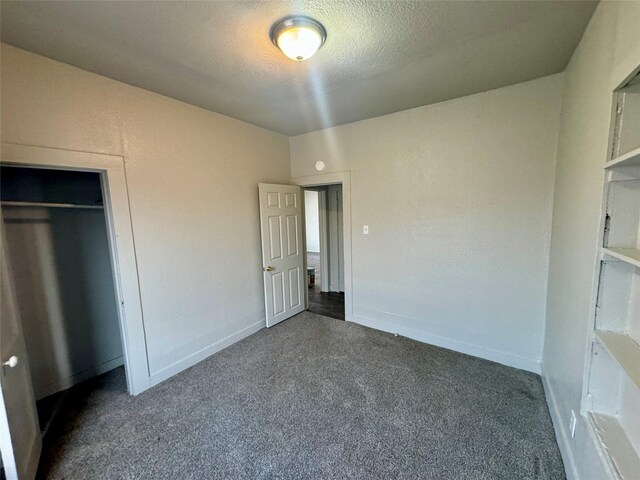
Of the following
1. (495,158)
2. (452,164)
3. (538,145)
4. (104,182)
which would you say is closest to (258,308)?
(104,182)

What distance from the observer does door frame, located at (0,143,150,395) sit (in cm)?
194

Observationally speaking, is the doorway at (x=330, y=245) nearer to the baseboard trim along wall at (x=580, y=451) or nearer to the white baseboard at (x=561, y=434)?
the white baseboard at (x=561, y=434)

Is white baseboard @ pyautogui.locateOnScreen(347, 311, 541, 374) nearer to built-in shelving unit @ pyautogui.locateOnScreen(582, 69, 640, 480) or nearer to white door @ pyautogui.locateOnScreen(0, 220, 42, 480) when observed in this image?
built-in shelving unit @ pyautogui.locateOnScreen(582, 69, 640, 480)

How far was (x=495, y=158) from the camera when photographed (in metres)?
2.46

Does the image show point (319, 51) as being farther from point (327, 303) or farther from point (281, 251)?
point (327, 303)

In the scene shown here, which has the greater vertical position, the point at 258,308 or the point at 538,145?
the point at 538,145

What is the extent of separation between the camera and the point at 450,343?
2.86m

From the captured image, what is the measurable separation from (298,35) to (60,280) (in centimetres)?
282

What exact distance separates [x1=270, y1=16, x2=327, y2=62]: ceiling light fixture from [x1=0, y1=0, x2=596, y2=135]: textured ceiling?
5cm

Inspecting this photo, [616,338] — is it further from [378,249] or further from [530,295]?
[378,249]

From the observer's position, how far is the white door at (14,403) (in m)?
1.27

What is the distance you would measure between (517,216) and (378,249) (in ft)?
4.67

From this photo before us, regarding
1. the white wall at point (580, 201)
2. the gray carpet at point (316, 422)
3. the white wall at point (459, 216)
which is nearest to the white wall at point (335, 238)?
the white wall at point (459, 216)

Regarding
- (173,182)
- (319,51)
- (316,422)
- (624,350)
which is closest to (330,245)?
(173,182)
